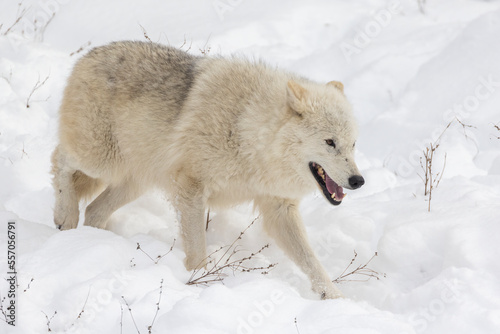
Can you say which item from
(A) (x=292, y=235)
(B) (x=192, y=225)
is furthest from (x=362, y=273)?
(B) (x=192, y=225)

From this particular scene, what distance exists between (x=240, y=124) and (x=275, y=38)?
6190 mm

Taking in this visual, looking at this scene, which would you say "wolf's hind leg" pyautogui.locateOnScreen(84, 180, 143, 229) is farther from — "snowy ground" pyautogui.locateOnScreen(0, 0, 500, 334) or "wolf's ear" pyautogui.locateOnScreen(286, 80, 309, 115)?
"wolf's ear" pyautogui.locateOnScreen(286, 80, 309, 115)

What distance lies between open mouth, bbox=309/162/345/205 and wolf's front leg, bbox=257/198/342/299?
Answer: 23.2 inches

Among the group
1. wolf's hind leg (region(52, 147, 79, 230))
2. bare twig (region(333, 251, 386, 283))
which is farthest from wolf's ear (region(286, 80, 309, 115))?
wolf's hind leg (region(52, 147, 79, 230))

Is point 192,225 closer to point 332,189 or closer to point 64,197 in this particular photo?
point 332,189

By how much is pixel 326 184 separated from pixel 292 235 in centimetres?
68

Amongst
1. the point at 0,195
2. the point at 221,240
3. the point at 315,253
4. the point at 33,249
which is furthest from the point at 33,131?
the point at 315,253

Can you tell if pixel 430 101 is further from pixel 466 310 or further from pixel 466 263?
pixel 466 310

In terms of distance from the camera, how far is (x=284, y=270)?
505 cm

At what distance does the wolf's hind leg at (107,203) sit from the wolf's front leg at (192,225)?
1.09 metres

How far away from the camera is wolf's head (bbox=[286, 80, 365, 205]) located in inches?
171

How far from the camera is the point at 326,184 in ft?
14.6

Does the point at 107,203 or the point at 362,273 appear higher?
the point at 107,203

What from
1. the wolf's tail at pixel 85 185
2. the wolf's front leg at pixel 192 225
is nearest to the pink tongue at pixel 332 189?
the wolf's front leg at pixel 192 225
